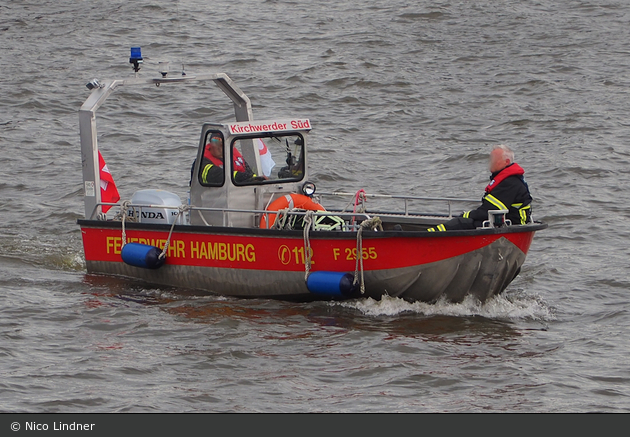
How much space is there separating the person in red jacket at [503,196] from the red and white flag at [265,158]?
8.49 ft

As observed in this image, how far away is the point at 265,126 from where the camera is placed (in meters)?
11.0

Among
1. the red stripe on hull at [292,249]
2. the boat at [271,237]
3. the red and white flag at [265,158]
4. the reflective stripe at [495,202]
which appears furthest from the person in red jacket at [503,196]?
the red and white flag at [265,158]

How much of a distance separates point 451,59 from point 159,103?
677 cm

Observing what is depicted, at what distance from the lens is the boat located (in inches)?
381

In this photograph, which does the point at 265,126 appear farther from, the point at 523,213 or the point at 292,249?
the point at 523,213

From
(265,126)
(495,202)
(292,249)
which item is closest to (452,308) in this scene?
(495,202)

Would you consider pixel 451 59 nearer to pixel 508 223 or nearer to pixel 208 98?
pixel 208 98

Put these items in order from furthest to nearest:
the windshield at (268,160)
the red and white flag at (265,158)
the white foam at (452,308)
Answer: the red and white flag at (265,158), the windshield at (268,160), the white foam at (452,308)

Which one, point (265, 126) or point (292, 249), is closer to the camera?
point (292, 249)

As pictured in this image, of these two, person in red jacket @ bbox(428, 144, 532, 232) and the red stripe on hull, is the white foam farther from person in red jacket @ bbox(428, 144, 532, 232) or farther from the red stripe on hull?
person in red jacket @ bbox(428, 144, 532, 232)

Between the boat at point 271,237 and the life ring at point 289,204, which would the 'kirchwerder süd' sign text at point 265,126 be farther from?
the life ring at point 289,204

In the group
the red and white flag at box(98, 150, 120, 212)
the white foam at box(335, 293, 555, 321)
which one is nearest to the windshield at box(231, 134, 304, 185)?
the red and white flag at box(98, 150, 120, 212)

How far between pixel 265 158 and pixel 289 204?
104 centimetres

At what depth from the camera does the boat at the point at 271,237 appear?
9688 mm
